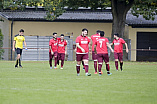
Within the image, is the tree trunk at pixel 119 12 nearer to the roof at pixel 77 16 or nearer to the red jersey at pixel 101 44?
the roof at pixel 77 16

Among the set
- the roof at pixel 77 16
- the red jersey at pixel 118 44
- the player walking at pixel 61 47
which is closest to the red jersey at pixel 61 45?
the player walking at pixel 61 47

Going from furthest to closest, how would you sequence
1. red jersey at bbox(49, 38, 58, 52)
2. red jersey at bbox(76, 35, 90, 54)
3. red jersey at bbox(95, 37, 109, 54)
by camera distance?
red jersey at bbox(49, 38, 58, 52), red jersey at bbox(95, 37, 109, 54), red jersey at bbox(76, 35, 90, 54)

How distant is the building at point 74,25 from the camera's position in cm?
4909

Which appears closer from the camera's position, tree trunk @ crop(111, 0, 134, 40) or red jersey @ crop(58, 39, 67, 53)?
red jersey @ crop(58, 39, 67, 53)

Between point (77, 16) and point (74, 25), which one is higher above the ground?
point (77, 16)

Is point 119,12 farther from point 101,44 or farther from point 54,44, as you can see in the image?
point 101,44

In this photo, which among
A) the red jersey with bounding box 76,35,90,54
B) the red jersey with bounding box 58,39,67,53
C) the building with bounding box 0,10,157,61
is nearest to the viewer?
the red jersey with bounding box 76,35,90,54

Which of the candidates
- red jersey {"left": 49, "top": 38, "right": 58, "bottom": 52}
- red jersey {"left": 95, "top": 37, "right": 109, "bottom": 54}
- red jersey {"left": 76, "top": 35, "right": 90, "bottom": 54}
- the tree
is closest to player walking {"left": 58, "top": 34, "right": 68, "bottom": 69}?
red jersey {"left": 49, "top": 38, "right": 58, "bottom": 52}

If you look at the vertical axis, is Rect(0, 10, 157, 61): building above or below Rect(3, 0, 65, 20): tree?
below

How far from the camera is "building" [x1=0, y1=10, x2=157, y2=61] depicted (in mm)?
49094

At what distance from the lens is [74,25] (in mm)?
50562

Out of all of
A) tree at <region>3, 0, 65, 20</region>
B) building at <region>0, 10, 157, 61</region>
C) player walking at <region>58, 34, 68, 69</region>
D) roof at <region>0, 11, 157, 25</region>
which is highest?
tree at <region>3, 0, 65, 20</region>

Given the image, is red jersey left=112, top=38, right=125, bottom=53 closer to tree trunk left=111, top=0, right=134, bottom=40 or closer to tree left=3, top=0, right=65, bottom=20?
tree left=3, top=0, right=65, bottom=20

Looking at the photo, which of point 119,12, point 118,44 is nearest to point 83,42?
point 118,44
